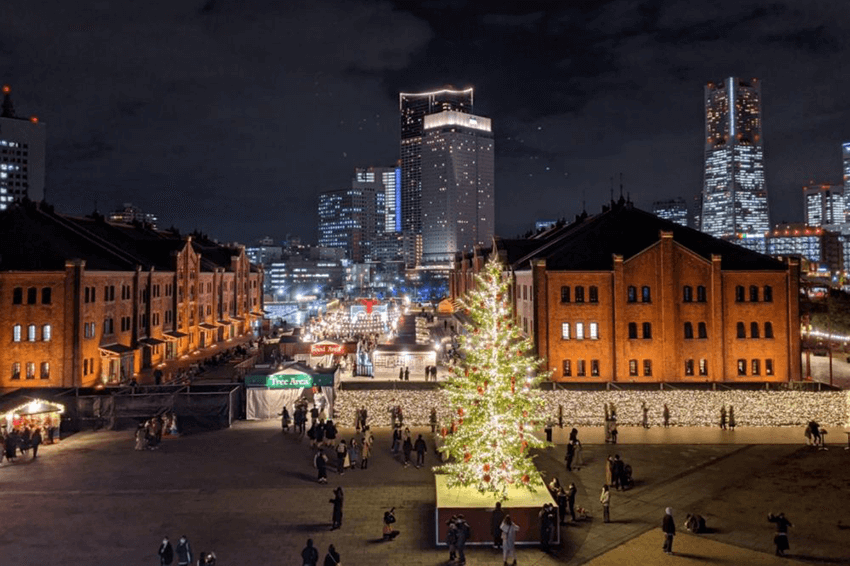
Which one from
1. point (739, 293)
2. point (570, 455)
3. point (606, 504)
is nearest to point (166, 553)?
point (606, 504)

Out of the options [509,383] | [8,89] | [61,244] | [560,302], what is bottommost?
[509,383]

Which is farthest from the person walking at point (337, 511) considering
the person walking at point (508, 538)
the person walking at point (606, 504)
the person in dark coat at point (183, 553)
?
the person walking at point (606, 504)

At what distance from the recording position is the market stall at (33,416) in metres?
32.2

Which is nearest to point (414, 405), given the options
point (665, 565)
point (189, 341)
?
point (665, 565)

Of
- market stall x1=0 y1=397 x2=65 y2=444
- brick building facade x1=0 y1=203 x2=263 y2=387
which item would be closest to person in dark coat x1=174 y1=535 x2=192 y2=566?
market stall x1=0 y1=397 x2=65 y2=444

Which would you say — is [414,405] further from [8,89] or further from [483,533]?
[8,89]

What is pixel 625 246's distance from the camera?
47344 millimetres

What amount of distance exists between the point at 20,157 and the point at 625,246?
15270cm

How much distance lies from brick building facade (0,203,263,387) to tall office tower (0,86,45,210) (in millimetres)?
106446

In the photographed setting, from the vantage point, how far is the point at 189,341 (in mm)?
66562

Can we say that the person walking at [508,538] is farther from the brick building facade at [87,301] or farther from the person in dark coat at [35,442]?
the brick building facade at [87,301]

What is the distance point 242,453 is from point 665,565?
66.1 feet

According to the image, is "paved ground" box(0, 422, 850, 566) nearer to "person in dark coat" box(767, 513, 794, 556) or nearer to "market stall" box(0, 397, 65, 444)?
"person in dark coat" box(767, 513, 794, 556)

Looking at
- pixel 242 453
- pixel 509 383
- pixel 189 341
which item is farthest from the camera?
pixel 189 341
